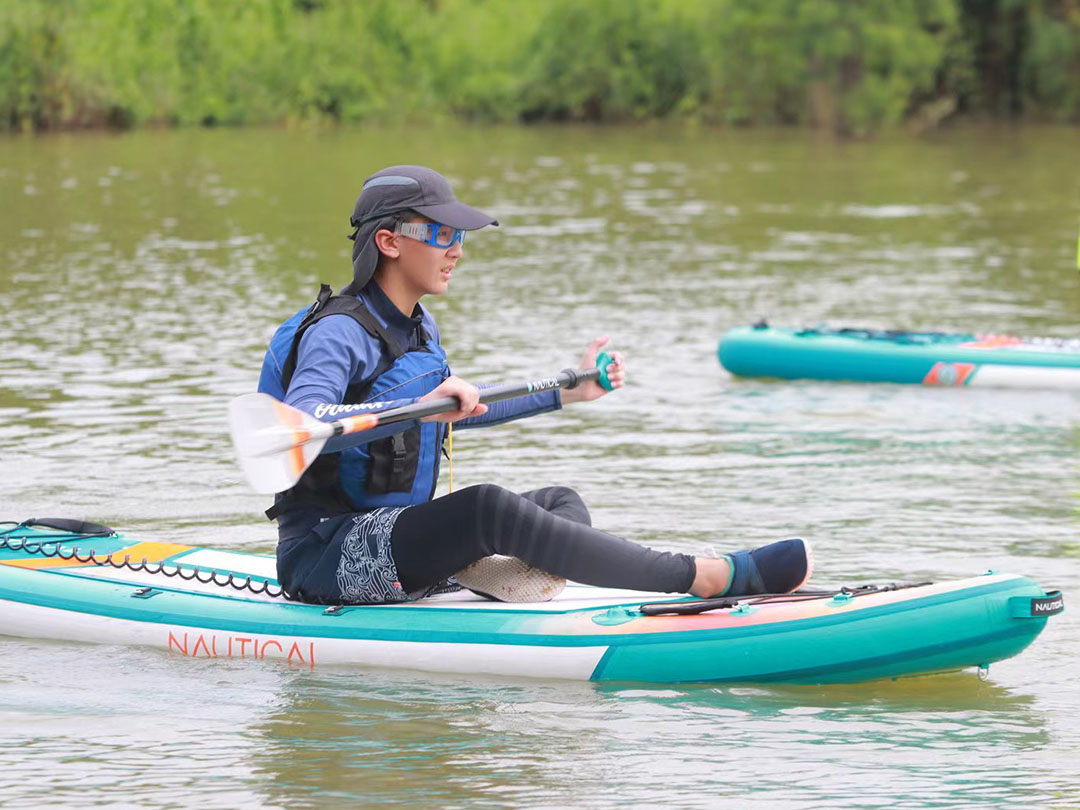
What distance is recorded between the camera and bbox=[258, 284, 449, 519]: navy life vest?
5.02 meters

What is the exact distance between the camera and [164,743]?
4.85m

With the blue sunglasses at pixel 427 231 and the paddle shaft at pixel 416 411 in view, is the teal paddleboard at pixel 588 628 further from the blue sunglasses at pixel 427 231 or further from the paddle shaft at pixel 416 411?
the blue sunglasses at pixel 427 231

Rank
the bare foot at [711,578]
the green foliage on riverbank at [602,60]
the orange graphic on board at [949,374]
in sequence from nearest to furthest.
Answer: the bare foot at [711,578] < the orange graphic on board at [949,374] < the green foliage on riverbank at [602,60]

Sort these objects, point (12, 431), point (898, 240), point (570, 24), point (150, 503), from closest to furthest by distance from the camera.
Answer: point (150, 503) → point (12, 431) → point (898, 240) → point (570, 24)

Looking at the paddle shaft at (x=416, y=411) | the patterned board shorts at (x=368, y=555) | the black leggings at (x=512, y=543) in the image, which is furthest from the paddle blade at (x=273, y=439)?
the black leggings at (x=512, y=543)

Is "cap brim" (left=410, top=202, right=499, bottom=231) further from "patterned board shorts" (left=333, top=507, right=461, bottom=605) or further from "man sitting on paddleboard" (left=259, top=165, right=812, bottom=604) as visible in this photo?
"patterned board shorts" (left=333, top=507, right=461, bottom=605)

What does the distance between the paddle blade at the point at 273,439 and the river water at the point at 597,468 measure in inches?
27.9

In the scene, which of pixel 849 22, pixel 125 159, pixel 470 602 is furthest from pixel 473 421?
pixel 849 22

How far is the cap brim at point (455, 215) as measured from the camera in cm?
505

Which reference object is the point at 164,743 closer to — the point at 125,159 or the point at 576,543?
the point at 576,543

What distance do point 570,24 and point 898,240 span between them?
29.0 metres

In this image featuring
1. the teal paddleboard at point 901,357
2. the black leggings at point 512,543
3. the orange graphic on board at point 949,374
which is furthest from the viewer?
the orange graphic on board at point 949,374

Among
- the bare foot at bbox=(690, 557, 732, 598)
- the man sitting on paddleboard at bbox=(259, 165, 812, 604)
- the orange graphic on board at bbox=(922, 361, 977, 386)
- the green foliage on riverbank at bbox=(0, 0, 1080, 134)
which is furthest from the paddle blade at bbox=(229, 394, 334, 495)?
the green foliage on riverbank at bbox=(0, 0, 1080, 134)

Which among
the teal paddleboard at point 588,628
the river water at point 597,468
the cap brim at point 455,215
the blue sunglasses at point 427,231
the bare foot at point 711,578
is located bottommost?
the river water at point 597,468
